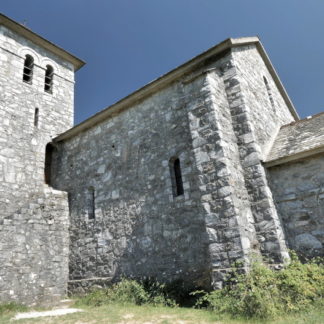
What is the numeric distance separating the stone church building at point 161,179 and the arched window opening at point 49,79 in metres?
0.67

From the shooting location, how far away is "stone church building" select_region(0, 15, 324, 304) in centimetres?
648

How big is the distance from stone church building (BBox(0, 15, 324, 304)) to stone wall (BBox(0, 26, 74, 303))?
33mm

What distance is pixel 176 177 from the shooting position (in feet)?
26.2

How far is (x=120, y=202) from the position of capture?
8.71 metres

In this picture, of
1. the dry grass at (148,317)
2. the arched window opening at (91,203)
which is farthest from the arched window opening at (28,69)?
the dry grass at (148,317)

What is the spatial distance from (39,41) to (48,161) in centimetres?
529

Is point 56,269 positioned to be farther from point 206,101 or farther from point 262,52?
point 262,52

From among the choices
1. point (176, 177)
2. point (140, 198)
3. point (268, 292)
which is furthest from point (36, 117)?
point (268, 292)

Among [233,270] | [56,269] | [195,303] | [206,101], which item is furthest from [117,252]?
[206,101]

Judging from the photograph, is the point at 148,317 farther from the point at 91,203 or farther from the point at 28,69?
the point at 28,69

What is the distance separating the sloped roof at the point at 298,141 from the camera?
6742 millimetres

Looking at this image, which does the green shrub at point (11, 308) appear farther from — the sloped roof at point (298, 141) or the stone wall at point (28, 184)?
the sloped roof at point (298, 141)

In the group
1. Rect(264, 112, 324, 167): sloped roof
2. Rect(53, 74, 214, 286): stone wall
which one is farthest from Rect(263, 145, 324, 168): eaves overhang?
Rect(53, 74, 214, 286): stone wall

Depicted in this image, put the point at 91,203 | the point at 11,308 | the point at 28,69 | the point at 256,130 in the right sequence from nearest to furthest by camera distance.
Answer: the point at 11,308, the point at 256,130, the point at 91,203, the point at 28,69
